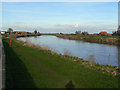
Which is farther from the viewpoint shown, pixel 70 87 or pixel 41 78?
pixel 41 78

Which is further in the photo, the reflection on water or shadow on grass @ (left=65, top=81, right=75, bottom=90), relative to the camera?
the reflection on water

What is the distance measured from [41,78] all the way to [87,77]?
98.1 inches

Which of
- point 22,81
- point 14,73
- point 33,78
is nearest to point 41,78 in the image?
point 33,78

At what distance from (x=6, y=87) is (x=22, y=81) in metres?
0.97

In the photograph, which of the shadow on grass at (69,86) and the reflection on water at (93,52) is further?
the reflection on water at (93,52)

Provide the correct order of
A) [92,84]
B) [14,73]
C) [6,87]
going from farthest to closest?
[14,73], [92,84], [6,87]

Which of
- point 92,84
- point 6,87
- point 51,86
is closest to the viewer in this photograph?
point 6,87

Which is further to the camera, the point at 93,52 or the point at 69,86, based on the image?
the point at 93,52

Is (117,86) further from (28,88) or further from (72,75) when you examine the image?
(28,88)

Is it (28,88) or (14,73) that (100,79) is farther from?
(14,73)

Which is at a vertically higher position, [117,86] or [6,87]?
[6,87]

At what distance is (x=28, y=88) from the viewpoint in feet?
18.1

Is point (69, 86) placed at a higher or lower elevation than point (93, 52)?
lower

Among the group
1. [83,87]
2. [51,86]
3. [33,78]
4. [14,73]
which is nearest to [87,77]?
[83,87]
